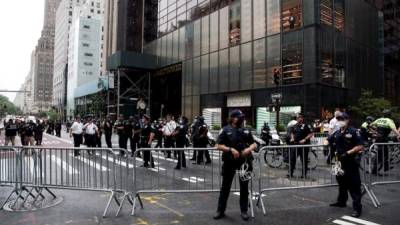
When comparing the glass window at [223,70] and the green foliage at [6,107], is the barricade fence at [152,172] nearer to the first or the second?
the glass window at [223,70]

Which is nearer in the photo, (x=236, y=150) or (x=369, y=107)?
(x=236, y=150)

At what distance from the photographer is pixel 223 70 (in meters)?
30.5

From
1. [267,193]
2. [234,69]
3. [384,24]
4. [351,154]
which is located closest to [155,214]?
[267,193]

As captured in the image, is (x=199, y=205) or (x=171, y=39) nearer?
(x=199, y=205)

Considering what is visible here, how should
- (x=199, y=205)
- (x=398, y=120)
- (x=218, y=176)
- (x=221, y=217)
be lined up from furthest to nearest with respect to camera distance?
(x=398, y=120) < (x=218, y=176) < (x=199, y=205) < (x=221, y=217)

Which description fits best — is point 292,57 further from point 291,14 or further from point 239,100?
point 239,100

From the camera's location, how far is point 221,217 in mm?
6203

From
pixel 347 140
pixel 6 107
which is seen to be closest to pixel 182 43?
pixel 347 140

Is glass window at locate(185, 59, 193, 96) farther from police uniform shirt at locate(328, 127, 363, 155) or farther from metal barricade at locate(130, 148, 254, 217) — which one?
police uniform shirt at locate(328, 127, 363, 155)

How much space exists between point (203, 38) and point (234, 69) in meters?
5.73

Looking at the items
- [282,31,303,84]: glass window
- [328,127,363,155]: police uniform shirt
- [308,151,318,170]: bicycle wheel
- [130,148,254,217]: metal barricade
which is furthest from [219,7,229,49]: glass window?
[328,127,363,155]: police uniform shirt

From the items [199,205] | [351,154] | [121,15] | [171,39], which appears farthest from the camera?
[121,15]

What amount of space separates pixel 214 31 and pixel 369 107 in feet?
45.9

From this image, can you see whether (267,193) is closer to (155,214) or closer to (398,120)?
(155,214)
